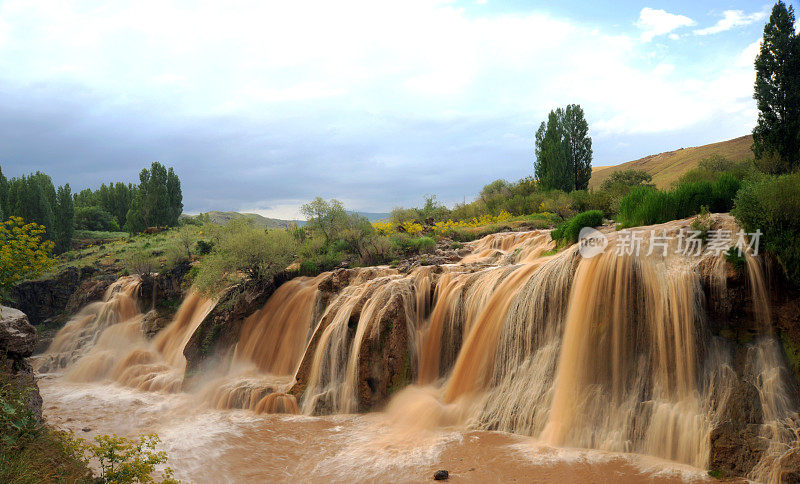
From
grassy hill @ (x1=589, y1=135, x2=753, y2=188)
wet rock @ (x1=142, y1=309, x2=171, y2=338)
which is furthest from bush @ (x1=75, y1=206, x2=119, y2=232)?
grassy hill @ (x1=589, y1=135, x2=753, y2=188)

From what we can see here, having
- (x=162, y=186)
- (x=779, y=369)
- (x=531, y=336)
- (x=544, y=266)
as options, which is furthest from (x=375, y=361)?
(x=162, y=186)

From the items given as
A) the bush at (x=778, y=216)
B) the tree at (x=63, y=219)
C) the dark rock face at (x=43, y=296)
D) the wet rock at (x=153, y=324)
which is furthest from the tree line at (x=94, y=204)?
the bush at (x=778, y=216)

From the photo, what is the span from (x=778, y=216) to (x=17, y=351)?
1492 cm

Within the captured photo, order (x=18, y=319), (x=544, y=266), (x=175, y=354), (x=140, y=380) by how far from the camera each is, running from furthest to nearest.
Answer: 1. (x=175, y=354)
2. (x=140, y=380)
3. (x=544, y=266)
4. (x=18, y=319)

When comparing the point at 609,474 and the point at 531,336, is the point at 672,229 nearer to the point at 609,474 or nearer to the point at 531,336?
the point at 531,336

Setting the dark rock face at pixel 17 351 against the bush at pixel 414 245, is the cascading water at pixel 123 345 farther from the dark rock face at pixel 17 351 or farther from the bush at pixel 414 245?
the bush at pixel 414 245

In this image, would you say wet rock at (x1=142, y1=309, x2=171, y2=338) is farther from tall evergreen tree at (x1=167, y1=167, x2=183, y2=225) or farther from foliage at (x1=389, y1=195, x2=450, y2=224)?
tall evergreen tree at (x1=167, y1=167, x2=183, y2=225)

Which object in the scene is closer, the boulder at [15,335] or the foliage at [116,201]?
the boulder at [15,335]

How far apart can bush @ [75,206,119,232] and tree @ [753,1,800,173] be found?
83.1 meters

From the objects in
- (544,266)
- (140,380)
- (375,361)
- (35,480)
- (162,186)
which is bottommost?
(140,380)

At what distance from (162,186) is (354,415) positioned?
62.0 m

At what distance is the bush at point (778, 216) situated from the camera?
25.5 ft

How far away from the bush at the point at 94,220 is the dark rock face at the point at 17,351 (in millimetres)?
73392

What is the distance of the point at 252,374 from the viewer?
1684 centimetres
